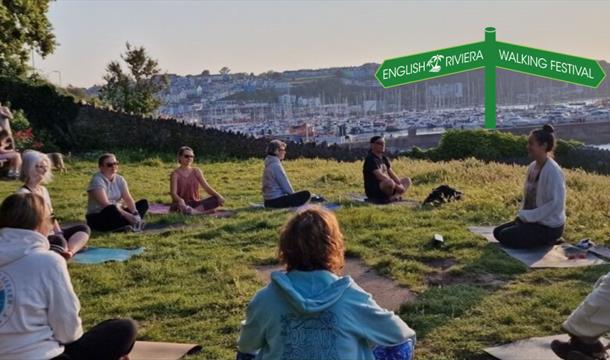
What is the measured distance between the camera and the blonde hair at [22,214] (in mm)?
3426

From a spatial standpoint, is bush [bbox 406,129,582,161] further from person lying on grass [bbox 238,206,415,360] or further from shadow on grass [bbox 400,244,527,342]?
person lying on grass [bbox 238,206,415,360]

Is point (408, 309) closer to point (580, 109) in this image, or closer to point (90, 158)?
point (90, 158)

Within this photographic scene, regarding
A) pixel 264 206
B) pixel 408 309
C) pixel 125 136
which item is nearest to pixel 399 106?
pixel 125 136

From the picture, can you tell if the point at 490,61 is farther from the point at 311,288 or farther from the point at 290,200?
the point at 311,288

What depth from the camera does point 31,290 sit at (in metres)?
3.26

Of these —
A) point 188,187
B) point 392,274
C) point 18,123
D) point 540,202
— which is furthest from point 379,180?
point 18,123

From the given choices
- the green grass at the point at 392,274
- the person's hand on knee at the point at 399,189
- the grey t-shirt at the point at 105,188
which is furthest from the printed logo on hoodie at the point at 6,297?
the person's hand on knee at the point at 399,189

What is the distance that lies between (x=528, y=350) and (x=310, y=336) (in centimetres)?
216

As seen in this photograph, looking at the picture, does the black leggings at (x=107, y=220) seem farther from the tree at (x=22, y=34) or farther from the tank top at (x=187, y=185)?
the tree at (x=22, y=34)

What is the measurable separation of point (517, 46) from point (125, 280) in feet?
86.9

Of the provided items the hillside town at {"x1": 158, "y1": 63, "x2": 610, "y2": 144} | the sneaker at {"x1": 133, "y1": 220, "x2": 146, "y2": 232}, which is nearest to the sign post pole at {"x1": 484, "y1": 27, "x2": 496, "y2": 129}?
the hillside town at {"x1": 158, "y1": 63, "x2": 610, "y2": 144}

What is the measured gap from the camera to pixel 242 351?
3.08 m

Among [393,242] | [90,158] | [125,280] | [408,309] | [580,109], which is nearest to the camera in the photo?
[408,309]

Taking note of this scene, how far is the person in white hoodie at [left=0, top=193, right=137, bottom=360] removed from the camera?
3.26 m
